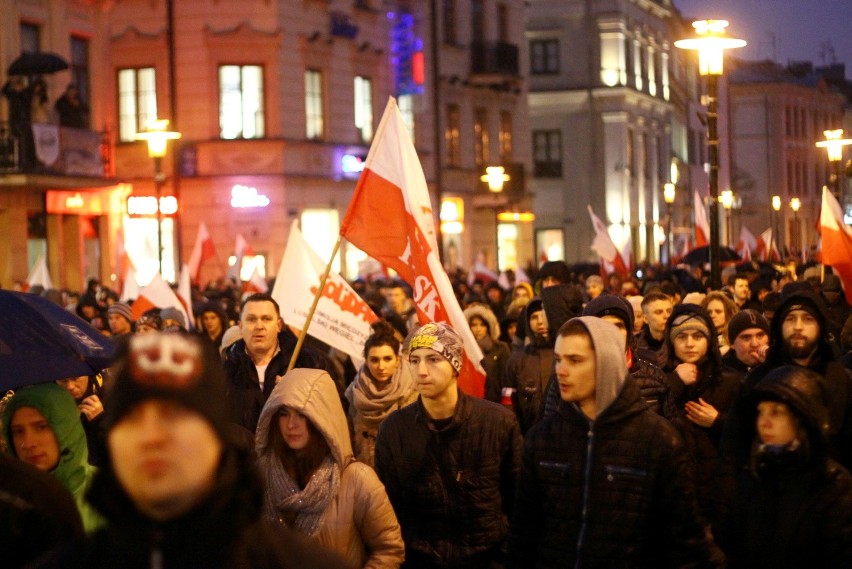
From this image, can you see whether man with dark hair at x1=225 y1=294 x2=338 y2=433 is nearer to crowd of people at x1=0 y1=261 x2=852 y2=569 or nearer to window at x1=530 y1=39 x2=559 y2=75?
crowd of people at x1=0 y1=261 x2=852 y2=569

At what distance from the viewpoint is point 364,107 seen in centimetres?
3925

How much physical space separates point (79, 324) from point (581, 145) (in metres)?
58.1

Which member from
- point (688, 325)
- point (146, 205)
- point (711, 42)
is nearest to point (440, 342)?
point (688, 325)

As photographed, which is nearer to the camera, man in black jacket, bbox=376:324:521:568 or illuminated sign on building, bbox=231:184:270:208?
man in black jacket, bbox=376:324:521:568

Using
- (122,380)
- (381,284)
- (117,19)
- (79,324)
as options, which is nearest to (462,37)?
(117,19)

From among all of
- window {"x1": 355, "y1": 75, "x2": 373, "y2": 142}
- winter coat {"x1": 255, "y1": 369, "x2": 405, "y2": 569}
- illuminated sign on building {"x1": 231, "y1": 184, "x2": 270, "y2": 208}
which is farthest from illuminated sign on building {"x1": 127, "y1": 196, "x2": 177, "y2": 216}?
winter coat {"x1": 255, "y1": 369, "x2": 405, "y2": 569}

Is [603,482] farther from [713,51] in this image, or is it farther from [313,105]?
[313,105]

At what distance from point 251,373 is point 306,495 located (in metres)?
3.15

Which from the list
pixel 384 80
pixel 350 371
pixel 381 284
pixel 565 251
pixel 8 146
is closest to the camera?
pixel 350 371

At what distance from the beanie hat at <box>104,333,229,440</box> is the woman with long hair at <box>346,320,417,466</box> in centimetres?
519

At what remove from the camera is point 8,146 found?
95.1ft

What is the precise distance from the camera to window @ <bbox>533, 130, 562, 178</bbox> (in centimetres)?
6375

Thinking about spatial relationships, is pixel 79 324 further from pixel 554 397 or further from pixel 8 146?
pixel 8 146

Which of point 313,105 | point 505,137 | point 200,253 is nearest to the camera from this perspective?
point 200,253
